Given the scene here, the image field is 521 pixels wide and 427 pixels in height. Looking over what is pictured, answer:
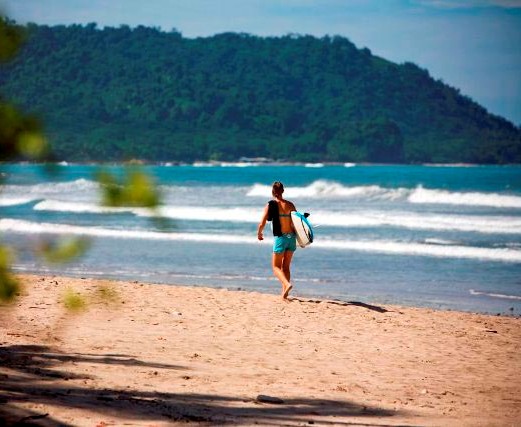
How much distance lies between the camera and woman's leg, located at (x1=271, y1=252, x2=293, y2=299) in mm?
12297

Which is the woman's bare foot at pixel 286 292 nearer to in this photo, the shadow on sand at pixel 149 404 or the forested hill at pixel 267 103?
the shadow on sand at pixel 149 404

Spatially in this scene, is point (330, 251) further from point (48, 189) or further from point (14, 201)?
point (48, 189)

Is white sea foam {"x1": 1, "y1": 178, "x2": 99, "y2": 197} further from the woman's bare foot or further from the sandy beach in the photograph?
the sandy beach

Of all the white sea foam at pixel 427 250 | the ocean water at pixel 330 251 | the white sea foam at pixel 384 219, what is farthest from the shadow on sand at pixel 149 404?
the white sea foam at pixel 384 219

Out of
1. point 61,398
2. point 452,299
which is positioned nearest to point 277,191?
point 452,299

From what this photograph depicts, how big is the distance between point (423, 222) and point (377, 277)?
1212 cm

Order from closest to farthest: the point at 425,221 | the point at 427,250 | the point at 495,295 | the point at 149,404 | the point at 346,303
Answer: the point at 149,404 < the point at 346,303 < the point at 495,295 < the point at 427,250 < the point at 425,221

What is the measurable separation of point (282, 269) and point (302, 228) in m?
0.65

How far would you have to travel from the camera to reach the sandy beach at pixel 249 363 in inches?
253

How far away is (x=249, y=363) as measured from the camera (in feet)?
27.3

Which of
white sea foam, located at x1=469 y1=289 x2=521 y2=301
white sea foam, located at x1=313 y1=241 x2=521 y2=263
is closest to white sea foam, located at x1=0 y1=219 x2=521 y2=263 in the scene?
white sea foam, located at x1=313 y1=241 x2=521 y2=263

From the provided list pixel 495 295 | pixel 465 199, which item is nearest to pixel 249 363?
pixel 495 295

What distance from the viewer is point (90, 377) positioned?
7156 mm

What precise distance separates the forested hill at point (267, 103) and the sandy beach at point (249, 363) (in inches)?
3896
